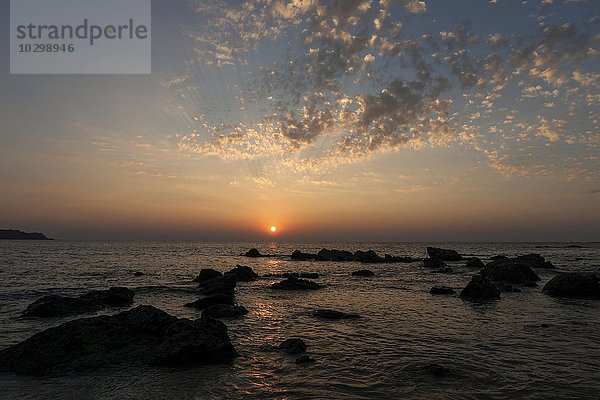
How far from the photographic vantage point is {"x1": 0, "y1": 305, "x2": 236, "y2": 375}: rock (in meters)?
14.8

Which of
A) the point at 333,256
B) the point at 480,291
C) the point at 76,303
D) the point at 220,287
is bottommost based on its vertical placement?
the point at 333,256

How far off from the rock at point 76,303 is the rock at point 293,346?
17.3 metres

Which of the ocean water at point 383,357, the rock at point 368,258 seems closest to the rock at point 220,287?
the ocean water at point 383,357

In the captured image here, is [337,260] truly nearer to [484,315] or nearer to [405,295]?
[405,295]

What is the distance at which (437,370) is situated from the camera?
45.4 ft

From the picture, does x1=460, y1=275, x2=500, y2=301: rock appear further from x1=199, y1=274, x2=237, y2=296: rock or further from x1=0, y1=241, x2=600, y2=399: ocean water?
x1=199, y1=274, x2=237, y2=296: rock

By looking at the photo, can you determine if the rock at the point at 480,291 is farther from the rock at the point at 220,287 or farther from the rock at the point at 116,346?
the rock at the point at 116,346

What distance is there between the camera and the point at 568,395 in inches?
468

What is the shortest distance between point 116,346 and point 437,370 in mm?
13918

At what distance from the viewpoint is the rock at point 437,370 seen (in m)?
13.7

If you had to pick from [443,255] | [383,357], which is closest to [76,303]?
[383,357]

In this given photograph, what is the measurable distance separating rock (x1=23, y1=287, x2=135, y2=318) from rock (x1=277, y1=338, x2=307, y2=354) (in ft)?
56.8

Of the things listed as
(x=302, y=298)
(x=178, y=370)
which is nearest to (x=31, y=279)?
(x=302, y=298)

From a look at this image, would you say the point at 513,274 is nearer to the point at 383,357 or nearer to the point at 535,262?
the point at 535,262
